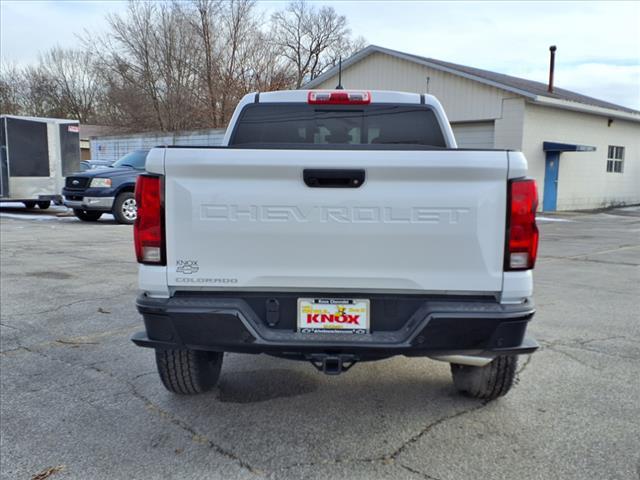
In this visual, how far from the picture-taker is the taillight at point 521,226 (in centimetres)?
258

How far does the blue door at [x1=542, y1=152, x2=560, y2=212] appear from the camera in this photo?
19695mm

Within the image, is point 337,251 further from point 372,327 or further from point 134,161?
point 134,161

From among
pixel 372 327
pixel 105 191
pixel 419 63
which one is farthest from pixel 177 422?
pixel 419 63

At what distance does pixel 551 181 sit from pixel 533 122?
283cm

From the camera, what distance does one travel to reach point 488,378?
3.29 meters

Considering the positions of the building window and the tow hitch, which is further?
the building window

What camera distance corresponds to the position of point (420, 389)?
368cm

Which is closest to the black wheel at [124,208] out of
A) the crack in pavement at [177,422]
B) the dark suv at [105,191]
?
the dark suv at [105,191]

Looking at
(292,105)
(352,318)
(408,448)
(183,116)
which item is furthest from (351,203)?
(183,116)

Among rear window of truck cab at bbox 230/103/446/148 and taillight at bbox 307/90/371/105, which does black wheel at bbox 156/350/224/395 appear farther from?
taillight at bbox 307/90/371/105

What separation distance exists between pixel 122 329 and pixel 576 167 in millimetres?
20461

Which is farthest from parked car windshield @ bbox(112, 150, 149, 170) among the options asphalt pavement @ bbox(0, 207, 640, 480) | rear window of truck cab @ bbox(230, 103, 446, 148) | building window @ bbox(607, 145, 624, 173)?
building window @ bbox(607, 145, 624, 173)

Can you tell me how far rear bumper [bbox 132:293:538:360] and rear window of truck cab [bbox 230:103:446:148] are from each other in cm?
201

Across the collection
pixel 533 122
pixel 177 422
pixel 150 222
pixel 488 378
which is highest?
pixel 533 122
